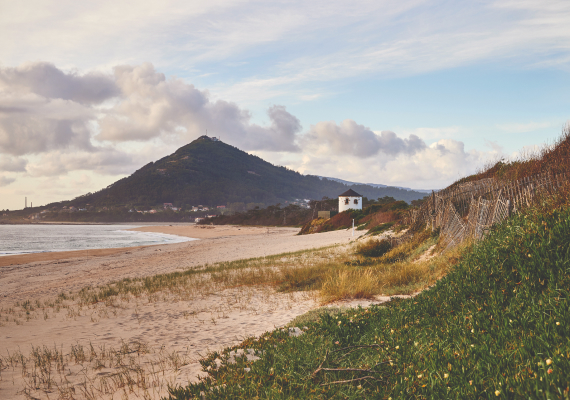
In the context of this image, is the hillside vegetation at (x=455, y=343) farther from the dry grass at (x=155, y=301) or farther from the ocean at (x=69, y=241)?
the ocean at (x=69, y=241)

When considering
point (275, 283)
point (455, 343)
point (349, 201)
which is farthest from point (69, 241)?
point (455, 343)

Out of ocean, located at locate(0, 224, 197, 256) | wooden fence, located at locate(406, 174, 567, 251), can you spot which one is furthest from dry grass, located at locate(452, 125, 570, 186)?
ocean, located at locate(0, 224, 197, 256)

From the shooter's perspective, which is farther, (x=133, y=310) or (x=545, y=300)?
(x=133, y=310)

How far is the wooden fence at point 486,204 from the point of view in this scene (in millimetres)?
7672

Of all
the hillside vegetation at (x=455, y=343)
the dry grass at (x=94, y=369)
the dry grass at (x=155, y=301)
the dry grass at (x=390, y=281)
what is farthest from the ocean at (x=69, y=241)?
the hillside vegetation at (x=455, y=343)

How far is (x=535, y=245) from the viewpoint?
15.1 feet

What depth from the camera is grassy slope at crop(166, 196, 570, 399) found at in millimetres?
2744

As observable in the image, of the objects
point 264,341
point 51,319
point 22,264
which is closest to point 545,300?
point 264,341

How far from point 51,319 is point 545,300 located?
10402mm

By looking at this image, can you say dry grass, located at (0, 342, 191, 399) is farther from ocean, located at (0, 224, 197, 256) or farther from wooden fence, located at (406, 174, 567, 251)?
ocean, located at (0, 224, 197, 256)

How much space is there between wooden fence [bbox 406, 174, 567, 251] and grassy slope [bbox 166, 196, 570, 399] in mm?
2521

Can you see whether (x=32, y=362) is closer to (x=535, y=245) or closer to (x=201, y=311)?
(x=201, y=311)

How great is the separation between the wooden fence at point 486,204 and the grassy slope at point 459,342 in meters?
2.52

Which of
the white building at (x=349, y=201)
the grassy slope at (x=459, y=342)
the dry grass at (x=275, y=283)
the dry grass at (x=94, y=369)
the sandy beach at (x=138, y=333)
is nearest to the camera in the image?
the grassy slope at (x=459, y=342)
